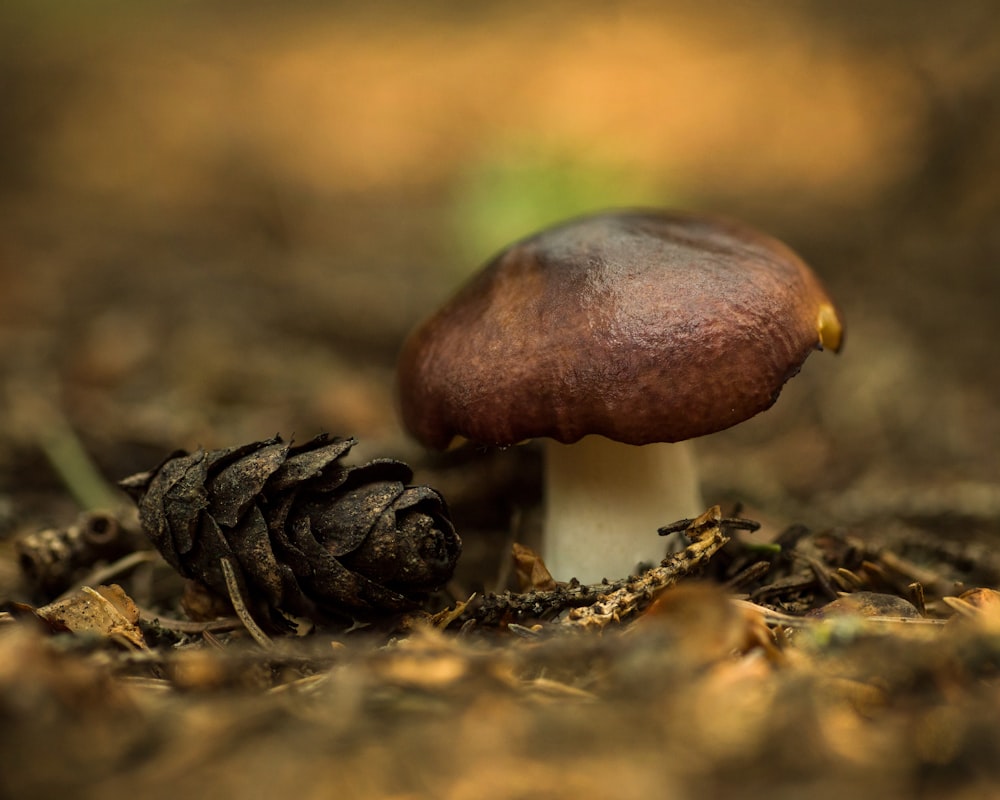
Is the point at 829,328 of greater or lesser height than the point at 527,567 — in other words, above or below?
above

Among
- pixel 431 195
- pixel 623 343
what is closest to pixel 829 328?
pixel 623 343

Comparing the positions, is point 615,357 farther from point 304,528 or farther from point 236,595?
point 236,595

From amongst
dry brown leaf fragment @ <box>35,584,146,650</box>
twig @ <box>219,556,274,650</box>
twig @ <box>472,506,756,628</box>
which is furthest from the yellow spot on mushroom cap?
dry brown leaf fragment @ <box>35,584,146,650</box>

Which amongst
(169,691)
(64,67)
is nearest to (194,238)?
(64,67)

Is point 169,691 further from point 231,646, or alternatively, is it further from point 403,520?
point 403,520

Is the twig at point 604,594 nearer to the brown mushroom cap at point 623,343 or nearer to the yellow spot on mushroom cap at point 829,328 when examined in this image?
the brown mushroom cap at point 623,343
